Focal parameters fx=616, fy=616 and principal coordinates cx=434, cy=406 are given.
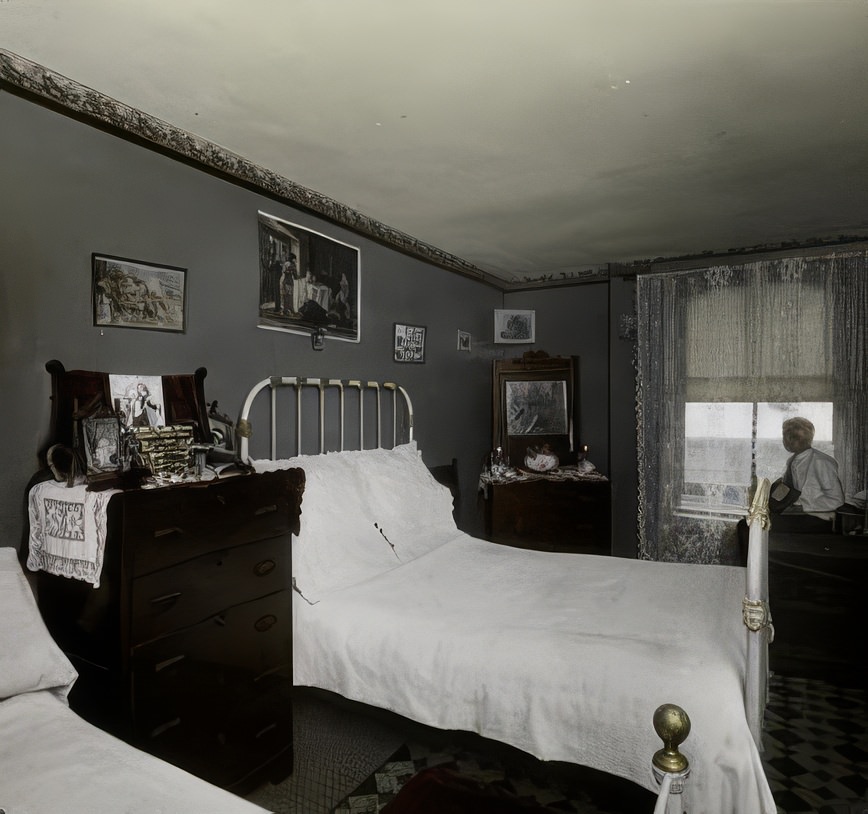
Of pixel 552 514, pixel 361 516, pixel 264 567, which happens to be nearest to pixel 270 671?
pixel 264 567

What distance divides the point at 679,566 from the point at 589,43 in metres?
2.43

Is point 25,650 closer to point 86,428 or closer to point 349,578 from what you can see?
point 86,428

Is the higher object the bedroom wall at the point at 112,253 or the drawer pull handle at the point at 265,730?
the bedroom wall at the point at 112,253

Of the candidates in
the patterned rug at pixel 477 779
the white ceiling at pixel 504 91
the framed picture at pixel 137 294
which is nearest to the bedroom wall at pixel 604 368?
the white ceiling at pixel 504 91

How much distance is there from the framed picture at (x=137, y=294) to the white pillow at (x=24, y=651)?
108 cm

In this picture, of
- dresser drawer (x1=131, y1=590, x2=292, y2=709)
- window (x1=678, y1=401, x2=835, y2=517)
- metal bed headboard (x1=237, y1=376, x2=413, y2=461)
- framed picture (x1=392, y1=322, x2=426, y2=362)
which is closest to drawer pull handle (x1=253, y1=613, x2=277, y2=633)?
dresser drawer (x1=131, y1=590, x2=292, y2=709)

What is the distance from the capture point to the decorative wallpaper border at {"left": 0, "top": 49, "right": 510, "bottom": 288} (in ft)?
7.07

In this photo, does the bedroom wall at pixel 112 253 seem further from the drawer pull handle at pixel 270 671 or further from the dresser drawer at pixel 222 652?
the drawer pull handle at pixel 270 671

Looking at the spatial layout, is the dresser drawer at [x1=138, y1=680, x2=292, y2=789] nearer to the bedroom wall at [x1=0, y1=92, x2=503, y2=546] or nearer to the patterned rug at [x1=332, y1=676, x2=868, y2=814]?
the patterned rug at [x1=332, y1=676, x2=868, y2=814]

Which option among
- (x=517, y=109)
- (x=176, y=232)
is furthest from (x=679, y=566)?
(x=176, y=232)

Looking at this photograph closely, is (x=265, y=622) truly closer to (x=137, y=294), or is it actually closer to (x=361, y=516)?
(x=361, y=516)

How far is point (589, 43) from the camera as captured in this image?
2025 millimetres

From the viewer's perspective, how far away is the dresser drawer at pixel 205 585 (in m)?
1.97

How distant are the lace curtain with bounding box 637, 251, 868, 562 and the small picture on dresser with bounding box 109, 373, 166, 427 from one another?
12.1 feet
